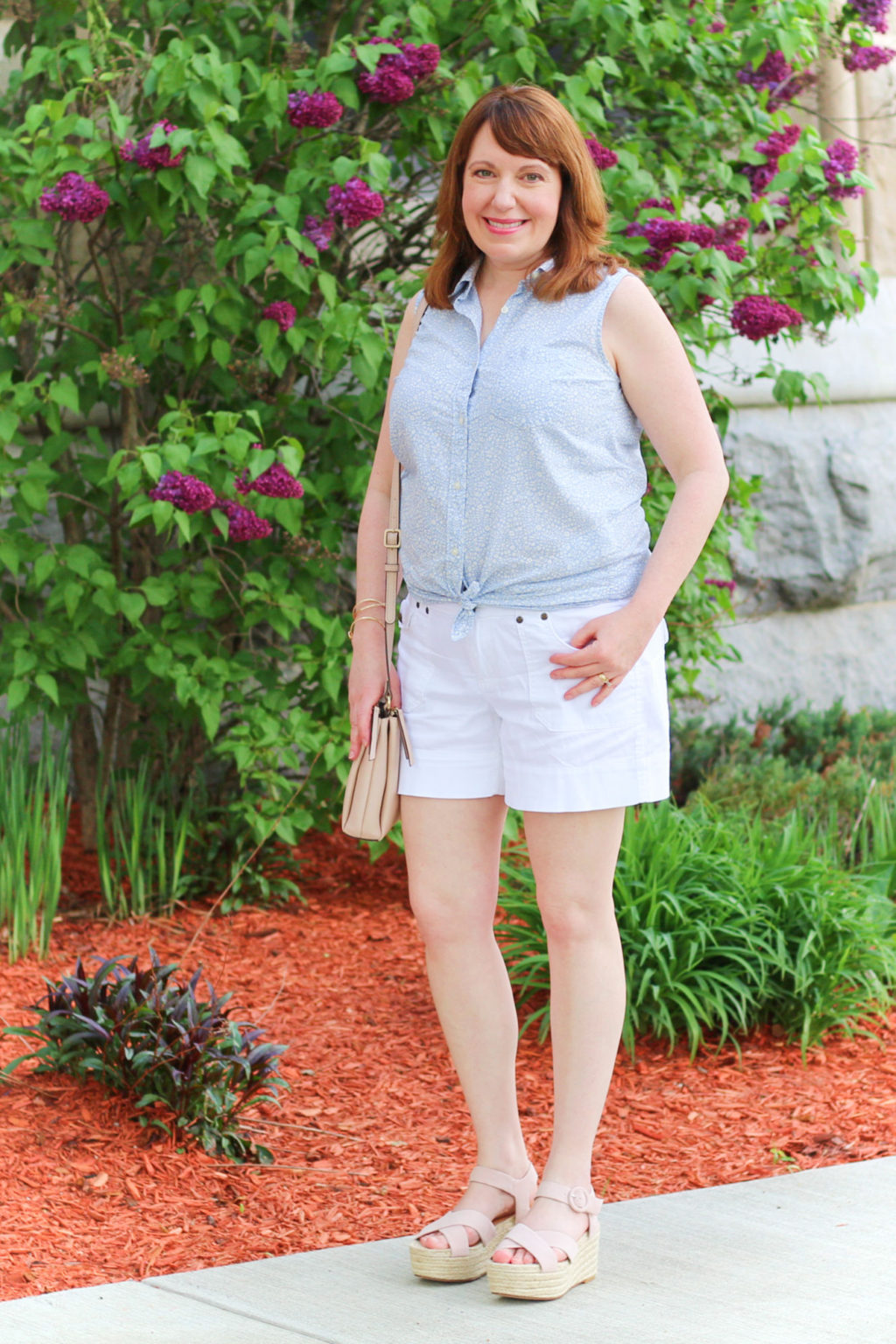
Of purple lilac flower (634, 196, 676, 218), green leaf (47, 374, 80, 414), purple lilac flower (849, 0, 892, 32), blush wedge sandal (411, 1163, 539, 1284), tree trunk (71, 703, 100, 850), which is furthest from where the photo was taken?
tree trunk (71, 703, 100, 850)

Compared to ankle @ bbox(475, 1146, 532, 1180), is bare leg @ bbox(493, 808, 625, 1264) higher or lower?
higher

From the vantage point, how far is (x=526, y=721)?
237 cm

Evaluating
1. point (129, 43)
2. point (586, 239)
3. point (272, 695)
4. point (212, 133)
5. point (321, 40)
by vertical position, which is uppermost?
point (321, 40)

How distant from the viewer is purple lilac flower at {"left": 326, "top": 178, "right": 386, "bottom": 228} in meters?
3.87

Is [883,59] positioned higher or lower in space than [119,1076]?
higher

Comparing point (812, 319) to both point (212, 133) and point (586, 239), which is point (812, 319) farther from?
point (586, 239)

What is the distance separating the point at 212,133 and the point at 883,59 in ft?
8.20

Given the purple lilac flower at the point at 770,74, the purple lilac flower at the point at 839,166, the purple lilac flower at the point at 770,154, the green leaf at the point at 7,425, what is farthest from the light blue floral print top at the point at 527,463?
the purple lilac flower at the point at 770,74

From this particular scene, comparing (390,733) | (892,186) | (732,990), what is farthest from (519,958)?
(892,186)

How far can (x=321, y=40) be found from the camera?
191 inches

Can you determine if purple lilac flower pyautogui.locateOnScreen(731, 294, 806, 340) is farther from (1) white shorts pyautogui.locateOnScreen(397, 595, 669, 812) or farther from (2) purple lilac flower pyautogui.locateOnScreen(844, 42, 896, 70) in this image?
(1) white shorts pyautogui.locateOnScreen(397, 595, 669, 812)

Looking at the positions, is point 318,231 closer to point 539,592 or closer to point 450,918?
point 539,592

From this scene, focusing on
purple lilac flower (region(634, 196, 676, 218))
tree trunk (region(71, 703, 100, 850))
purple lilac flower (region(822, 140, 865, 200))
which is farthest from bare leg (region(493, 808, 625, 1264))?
tree trunk (region(71, 703, 100, 850))

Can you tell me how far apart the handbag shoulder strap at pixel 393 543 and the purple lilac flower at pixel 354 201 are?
136 cm
